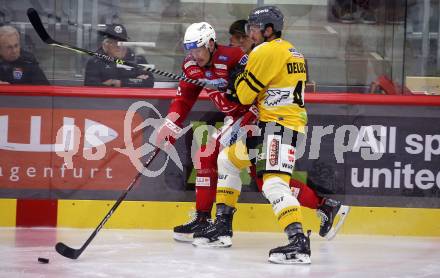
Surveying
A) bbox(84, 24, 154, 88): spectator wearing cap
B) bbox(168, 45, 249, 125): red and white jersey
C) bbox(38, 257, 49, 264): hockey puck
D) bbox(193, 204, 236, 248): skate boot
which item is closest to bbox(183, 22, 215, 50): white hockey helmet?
bbox(168, 45, 249, 125): red and white jersey

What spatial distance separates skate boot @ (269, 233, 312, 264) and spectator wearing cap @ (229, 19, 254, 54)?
1.50 m

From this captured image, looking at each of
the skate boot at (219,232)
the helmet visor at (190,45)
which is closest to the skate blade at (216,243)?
the skate boot at (219,232)

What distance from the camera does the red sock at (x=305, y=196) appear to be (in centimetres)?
620

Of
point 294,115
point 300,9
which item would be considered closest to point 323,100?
point 300,9

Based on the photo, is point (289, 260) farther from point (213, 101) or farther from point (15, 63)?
point (15, 63)

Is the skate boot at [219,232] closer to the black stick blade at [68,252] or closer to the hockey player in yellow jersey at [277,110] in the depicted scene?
the hockey player in yellow jersey at [277,110]

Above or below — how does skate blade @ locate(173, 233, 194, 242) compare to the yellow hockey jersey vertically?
below

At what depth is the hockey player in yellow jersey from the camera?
5477 mm

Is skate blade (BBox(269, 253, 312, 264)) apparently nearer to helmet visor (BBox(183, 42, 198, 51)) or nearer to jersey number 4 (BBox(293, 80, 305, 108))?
jersey number 4 (BBox(293, 80, 305, 108))

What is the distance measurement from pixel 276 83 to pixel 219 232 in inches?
41.9

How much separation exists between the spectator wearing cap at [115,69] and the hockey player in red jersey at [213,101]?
0.42 m

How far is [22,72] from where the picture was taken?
6.68 m

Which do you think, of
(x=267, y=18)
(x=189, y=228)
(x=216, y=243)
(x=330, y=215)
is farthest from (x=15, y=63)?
(x=330, y=215)

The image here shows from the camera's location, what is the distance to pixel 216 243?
6086 millimetres
